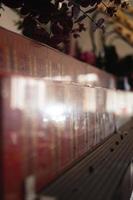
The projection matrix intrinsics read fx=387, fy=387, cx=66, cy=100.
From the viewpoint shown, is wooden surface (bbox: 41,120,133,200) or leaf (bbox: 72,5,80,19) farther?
leaf (bbox: 72,5,80,19)

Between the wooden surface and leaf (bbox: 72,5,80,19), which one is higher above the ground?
leaf (bbox: 72,5,80,19)

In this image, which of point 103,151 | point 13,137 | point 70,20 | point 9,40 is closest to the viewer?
point 13,137

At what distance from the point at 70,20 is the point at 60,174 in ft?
1.21

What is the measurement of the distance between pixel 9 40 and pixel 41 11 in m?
0.10

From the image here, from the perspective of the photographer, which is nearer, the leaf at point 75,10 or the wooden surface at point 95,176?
the wooden surface at point 95,176

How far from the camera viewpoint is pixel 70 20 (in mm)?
940

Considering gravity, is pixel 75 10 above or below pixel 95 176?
above

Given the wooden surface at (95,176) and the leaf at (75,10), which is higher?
the leaf at (75,10)

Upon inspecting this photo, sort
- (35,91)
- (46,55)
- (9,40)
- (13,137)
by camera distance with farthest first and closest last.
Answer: (46,55) < (9,40) < (35,91) < (13,137)

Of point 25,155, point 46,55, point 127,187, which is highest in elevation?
point 46,55

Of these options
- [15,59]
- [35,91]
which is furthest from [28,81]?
[15,59]

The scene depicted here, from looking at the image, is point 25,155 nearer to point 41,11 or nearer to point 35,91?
point 35,91

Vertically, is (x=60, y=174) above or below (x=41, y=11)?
below

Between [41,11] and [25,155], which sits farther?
[41,11]
